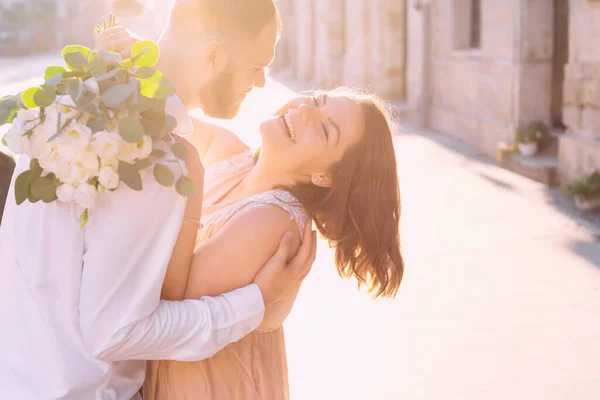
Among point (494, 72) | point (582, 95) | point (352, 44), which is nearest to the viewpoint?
point (582, 95)

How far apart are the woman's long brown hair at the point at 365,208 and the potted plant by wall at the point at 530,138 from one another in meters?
9.40

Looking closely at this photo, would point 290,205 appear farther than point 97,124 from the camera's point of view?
Yes

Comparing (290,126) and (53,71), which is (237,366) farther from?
(53,71)

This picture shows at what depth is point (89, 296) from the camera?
6.12ft

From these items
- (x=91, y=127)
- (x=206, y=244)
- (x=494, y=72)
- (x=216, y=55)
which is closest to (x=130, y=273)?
(x=91, y=127)

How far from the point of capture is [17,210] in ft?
6.63

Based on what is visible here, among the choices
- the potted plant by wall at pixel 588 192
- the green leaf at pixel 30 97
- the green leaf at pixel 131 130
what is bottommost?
the potted plant by wall at pixel 588 192

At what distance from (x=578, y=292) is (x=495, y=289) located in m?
0.54

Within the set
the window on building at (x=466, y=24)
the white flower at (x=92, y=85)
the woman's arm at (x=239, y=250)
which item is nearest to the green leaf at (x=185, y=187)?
the white flower at (x=92, y=85)

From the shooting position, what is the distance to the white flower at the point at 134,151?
1860 millimetres

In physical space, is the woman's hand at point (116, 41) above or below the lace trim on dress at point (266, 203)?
above

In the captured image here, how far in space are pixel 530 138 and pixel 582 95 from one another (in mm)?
1855

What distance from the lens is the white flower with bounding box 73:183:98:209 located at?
183cm

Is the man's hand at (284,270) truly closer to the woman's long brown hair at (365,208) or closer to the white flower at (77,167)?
the woman's long brown hair at (365,208)
